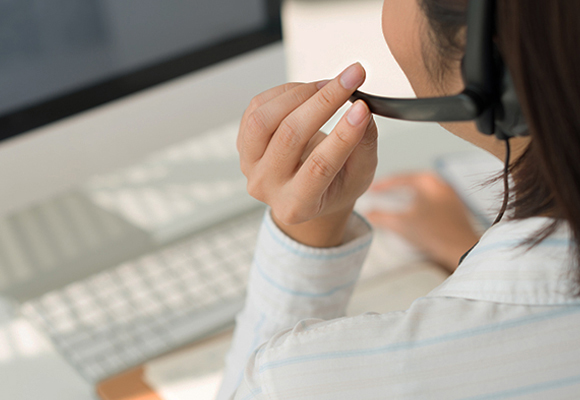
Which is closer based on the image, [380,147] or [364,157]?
[364,157]

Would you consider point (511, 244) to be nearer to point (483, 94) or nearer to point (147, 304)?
point (483, 94)

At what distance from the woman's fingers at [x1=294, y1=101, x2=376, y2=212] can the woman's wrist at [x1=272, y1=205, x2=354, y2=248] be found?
2.5 inches

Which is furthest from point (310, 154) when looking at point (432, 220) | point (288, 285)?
point (432, 220)

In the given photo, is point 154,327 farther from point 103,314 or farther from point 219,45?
point 219,45

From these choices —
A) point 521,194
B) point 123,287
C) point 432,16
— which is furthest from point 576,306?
point 123,287

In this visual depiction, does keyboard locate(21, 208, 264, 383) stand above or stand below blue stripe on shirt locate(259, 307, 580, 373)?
below

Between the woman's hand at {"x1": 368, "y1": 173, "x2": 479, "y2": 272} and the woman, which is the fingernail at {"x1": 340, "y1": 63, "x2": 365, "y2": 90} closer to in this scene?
the woman

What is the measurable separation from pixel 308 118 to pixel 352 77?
0.04 metres

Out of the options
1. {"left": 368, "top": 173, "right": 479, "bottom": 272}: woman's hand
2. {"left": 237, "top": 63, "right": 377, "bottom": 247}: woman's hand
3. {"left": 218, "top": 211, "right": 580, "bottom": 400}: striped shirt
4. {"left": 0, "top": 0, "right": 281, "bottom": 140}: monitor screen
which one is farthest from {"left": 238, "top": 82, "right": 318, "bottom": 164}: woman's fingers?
{"left": 368, "top": 173, "right": 479, "bottom": 272}: woman's hand

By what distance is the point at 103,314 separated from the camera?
2.07ft

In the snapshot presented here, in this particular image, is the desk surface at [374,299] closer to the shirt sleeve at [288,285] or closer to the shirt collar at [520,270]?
the shirt sleeve at [288,285]

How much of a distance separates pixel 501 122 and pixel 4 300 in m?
0.58

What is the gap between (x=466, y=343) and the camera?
297 mm

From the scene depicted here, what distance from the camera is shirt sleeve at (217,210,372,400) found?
0.48 meters
